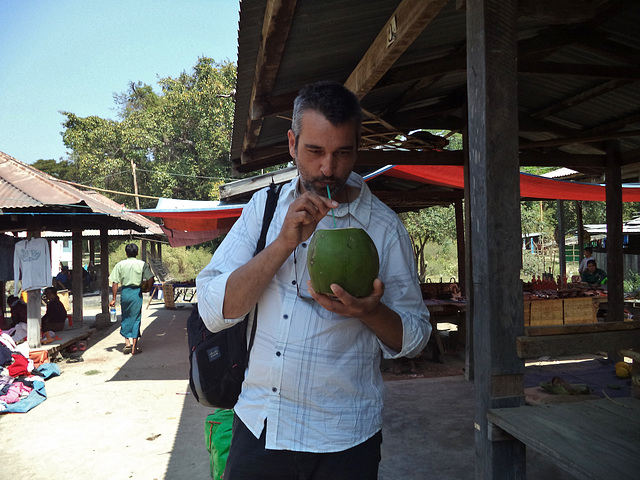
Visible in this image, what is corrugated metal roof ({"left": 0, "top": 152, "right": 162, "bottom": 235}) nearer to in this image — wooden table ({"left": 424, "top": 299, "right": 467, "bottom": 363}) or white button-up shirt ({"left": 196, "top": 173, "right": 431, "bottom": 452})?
wooden table ({"left": 424, "top": 299, "right": 467, "bottom": 363})

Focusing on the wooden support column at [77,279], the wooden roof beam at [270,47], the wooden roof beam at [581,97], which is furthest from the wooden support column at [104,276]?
the wooden roof beam at [581,97]

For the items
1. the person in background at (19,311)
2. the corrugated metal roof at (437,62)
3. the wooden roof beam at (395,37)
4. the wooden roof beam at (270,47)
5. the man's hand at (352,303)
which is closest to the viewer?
the man's hand at (352,303)

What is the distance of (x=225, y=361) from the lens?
138 cm

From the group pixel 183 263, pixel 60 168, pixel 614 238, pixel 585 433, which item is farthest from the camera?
pixel 60 168

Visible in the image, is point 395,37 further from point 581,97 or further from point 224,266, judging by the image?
Answer: point 581,97

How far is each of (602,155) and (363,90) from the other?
14.7 feet

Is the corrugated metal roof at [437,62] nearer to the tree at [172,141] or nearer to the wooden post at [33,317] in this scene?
the wooden post at [33,317]

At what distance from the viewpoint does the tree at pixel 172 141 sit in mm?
21406

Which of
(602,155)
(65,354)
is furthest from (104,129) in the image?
(602,155)

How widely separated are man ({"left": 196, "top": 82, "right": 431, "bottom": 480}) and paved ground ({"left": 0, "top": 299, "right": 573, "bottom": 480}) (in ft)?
7.60

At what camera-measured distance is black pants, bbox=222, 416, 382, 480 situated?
122cm

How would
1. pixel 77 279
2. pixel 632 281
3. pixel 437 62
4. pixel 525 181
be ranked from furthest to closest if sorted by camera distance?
pixel 632 281
pixel 77 279
pixel 525 181
pixel 437 62

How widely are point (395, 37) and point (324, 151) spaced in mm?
1464

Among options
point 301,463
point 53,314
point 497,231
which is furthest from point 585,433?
point 53,314
